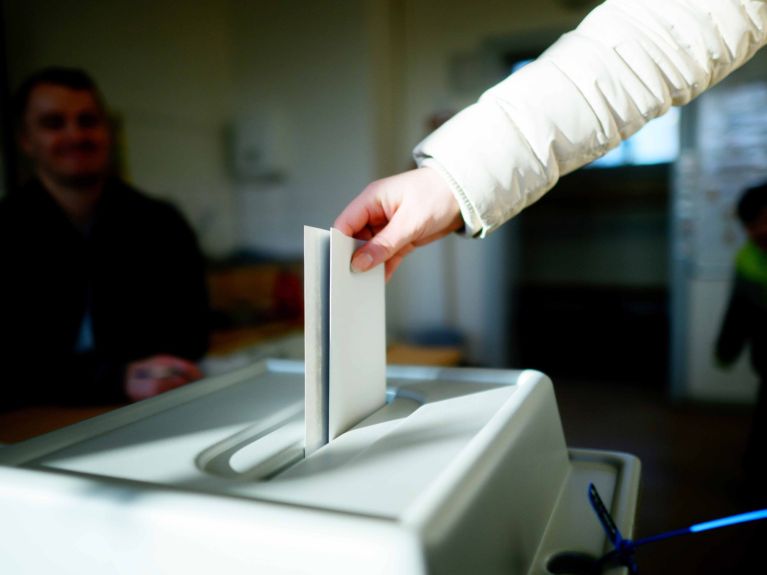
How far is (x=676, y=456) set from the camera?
2.13 m

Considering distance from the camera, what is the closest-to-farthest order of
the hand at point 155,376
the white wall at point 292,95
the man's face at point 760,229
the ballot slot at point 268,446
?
the ballot slot at point 268,446 → the hand at point 155,376 → the white wall at point 292,95 → the man's face at point 760,229


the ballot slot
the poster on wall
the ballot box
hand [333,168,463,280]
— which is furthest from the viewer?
the poster on wall

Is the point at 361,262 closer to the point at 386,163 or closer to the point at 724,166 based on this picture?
the point at 386,163

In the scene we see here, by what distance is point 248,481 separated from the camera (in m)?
0.39

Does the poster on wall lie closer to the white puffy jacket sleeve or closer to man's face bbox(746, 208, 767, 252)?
man's face bbox(746, 208, 767, 252)

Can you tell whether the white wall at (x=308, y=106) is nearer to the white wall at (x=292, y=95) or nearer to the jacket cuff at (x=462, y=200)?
the white wall at (x=292, y=95)

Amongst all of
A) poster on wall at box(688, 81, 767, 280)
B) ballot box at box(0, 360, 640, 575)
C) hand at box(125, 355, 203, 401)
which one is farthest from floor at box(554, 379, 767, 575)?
hand at box(125, 355, 203, 401)

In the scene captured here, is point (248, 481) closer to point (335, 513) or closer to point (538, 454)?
point (335, 513)

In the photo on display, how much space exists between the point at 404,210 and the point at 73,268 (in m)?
1.14

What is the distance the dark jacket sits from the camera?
1281 mm

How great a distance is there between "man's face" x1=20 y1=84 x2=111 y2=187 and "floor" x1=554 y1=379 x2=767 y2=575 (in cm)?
136

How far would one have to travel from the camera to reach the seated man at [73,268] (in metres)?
1.27

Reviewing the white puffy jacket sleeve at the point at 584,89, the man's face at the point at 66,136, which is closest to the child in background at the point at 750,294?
the white puffy jacket sleeve at the point at 584,89

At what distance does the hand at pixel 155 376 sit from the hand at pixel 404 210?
23.3 inches
